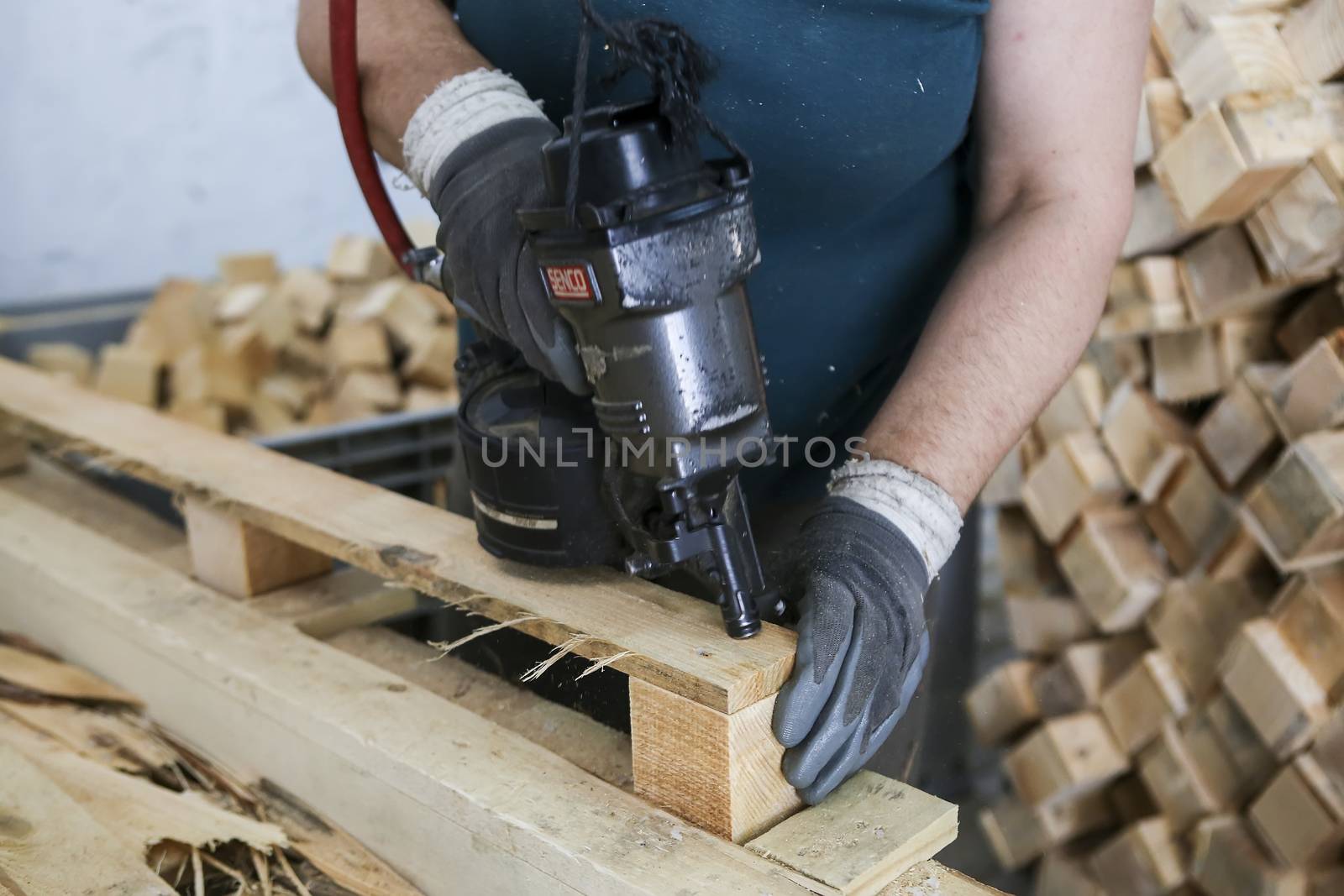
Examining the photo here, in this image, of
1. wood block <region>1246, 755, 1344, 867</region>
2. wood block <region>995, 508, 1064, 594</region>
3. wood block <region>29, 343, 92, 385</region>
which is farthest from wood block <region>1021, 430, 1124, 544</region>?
wood block <region>29, 343, 92, 385</region>

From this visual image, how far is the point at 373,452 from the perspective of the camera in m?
2.31

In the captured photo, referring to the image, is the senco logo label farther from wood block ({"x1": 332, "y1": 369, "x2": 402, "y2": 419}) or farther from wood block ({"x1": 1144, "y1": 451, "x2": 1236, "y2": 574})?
wood block ({"x1": 332, "y1": 369, "x2": 402, "y2": 419})

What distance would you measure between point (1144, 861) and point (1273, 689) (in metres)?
0.46

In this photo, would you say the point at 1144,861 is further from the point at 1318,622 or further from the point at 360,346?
the point at 360,346

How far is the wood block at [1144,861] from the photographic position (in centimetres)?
205

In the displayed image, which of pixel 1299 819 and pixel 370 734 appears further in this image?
pixel 1299 819

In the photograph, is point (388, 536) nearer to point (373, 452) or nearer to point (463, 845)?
point (463, 845)

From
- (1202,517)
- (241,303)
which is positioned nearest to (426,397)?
(241,303)

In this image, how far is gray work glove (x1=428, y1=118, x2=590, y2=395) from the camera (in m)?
1.00

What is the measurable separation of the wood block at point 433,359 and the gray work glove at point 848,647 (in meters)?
2.15

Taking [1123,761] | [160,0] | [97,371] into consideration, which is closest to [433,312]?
[97,371]

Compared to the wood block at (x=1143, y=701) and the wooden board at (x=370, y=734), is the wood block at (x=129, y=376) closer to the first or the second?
the wooden board at (x=370, y=734)

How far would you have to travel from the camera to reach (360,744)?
3.58 ft

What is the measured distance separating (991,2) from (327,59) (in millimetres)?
772
